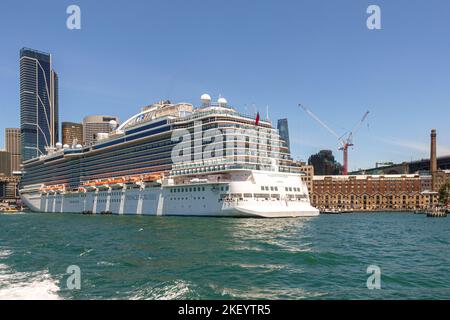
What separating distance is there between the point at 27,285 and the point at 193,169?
192 feet

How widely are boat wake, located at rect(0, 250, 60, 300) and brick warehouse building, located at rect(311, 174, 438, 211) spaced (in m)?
168

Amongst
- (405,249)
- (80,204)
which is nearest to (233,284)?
(405,249)

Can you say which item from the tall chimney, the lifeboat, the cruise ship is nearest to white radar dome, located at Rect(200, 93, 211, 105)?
the cruise ship

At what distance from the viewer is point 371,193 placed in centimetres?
18375

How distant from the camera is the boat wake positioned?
1819cm

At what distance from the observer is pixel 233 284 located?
1925cm

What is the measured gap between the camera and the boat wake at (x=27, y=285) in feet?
59.7

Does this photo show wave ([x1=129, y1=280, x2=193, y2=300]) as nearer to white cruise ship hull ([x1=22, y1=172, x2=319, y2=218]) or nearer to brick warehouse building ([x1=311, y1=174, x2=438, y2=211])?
white cruise ship hull ([x1=22, y1=172, x2=319, y2=218])

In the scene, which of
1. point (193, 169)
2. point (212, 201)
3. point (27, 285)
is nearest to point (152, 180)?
point (193, 169)

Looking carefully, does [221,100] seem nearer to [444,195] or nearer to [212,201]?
[212,201]

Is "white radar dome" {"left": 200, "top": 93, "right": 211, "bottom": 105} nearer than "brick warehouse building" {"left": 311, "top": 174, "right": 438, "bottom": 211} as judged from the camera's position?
Yes

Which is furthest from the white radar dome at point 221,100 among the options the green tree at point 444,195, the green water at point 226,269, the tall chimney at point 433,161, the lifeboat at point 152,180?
the tall chimney at point 433,161
